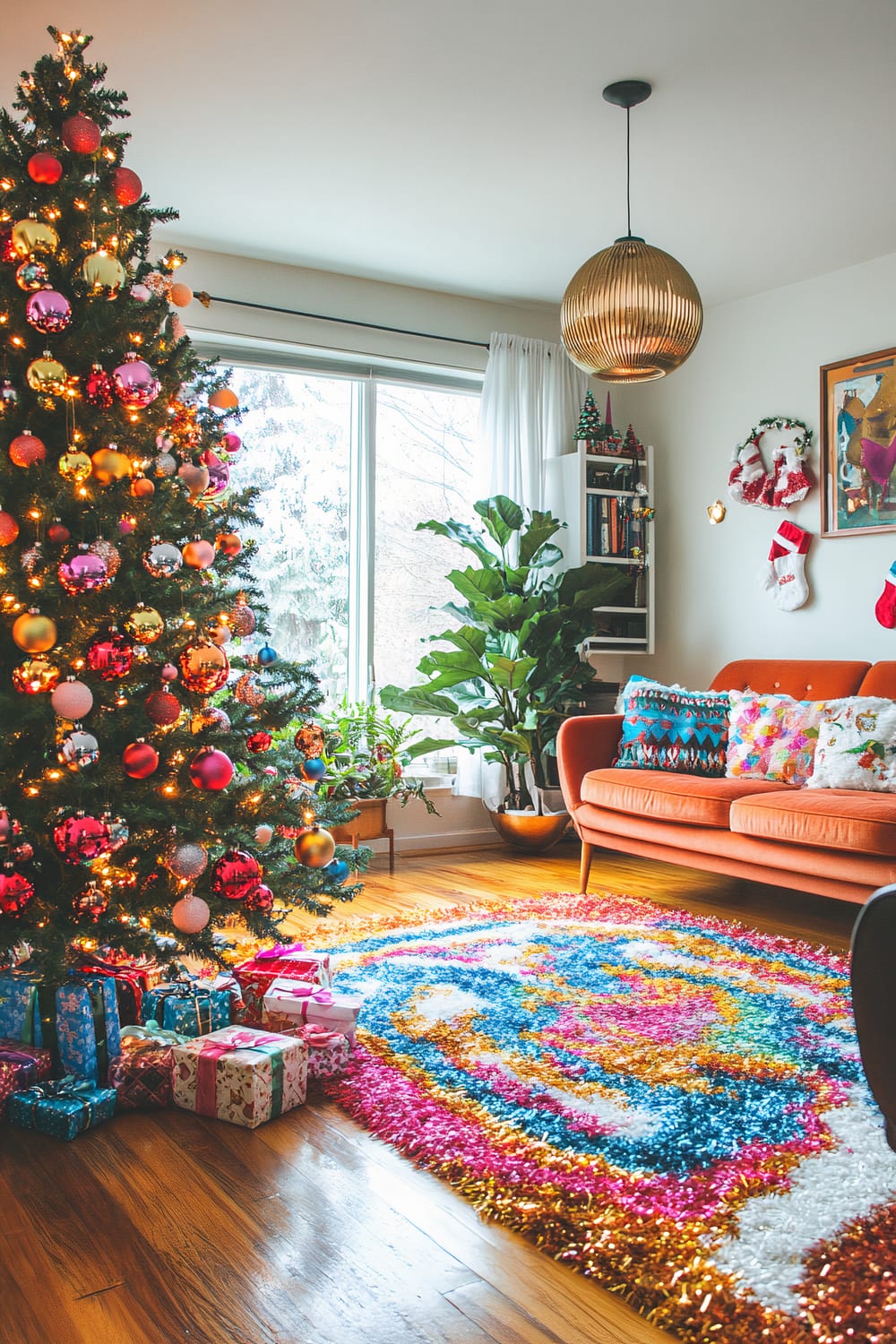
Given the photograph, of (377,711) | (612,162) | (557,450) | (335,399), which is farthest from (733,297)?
(377,711)

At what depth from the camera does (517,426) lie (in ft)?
16.9

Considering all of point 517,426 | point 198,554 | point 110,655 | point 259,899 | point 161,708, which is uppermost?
point 517,426

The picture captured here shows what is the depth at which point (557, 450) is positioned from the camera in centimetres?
522

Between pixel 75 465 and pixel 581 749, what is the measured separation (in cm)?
245

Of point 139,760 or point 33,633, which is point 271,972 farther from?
point 33,633

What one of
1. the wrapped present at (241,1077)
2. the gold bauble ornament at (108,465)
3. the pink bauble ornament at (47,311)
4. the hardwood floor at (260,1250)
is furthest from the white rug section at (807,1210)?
the pink bauble ornament at (47,311)

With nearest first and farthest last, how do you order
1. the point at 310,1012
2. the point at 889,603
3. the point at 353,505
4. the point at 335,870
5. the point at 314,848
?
the point at 310,1012 → the point at 314,848 → the point at 335,870 → the point at 889,603 → the point at 353,505

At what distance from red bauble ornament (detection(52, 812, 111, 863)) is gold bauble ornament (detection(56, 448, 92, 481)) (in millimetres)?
684

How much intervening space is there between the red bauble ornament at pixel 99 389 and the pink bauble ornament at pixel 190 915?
1.04 metres

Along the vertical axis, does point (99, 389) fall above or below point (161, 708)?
above

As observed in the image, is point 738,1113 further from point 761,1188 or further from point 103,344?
point 103,344

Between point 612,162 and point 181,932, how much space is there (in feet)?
9.30

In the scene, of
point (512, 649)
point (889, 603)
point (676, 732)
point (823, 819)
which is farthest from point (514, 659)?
point (823, 819)

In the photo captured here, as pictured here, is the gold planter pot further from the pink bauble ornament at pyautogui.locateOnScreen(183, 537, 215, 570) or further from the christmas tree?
the pink bauble ornament at pyautogui.locateOnScreen(183, 537, 215, 570)
